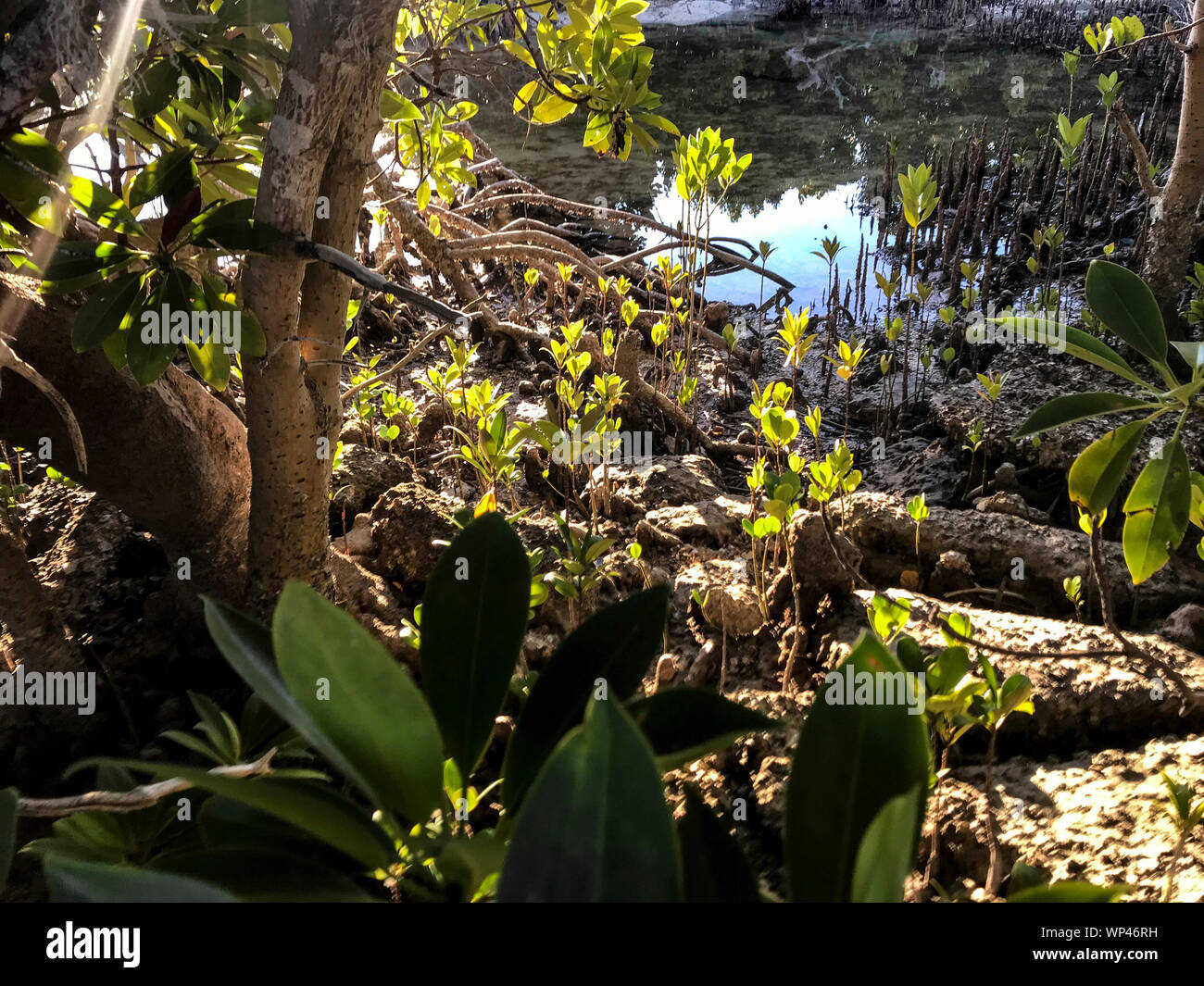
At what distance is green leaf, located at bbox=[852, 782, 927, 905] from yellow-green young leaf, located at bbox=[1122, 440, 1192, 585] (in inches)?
30.0

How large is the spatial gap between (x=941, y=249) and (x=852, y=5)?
37.5 feet

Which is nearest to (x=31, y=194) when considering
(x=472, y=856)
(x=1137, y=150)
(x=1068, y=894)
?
(x=472, y=856)

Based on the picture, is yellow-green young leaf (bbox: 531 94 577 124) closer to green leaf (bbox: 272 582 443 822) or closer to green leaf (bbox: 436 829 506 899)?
green leaf (bbox: 272 582 443 822)

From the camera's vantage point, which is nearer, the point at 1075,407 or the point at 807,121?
the point at 1075,407

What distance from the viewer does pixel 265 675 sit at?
470 mm

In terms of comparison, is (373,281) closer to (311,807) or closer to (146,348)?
(146,348)

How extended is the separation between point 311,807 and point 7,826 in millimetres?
187

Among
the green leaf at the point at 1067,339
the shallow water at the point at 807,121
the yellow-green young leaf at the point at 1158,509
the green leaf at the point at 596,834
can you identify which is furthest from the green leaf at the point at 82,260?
the shallow water at the point at 807,121

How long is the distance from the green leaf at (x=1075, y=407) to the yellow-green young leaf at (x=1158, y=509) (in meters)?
0.09

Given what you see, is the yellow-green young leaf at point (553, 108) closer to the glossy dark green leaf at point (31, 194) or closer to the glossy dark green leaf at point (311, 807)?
the glossy dark green leaf at point (31, 194)

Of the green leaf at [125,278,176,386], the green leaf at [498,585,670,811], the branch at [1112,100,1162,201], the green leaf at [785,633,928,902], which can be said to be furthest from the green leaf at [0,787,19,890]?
the branch at [1112,100,1162,201]
